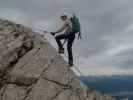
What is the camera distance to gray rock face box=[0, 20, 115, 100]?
34375 mm

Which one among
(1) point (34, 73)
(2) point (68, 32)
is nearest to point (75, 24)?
(2) point (68, 32)

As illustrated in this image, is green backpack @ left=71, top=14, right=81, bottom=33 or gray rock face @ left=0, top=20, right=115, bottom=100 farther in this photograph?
A: green backpack @ left=71, top=14, right=81, bottom=33

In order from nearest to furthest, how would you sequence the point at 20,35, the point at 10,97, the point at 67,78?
1. the point at 10,97
2. the point at 67,78
3. the point at 20,35

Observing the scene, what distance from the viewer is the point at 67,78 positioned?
36250mm

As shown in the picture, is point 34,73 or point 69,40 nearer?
point 34,73

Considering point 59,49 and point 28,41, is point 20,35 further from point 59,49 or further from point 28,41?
point 59,49

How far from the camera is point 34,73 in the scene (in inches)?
1395

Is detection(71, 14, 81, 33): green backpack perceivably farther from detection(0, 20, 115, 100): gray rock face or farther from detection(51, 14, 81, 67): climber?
detection(0, 20, 115, 100): gray rock face

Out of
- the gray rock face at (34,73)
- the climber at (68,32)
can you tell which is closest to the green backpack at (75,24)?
the climber at (68,32)

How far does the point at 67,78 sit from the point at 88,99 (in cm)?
273

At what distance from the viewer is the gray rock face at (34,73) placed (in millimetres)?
34375

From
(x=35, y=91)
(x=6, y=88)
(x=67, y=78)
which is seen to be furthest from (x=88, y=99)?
(x=6, y=88)

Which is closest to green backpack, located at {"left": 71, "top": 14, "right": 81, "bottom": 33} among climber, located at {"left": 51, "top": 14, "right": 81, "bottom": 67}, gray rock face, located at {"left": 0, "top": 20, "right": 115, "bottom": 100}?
climber, located at {"left": 51, "top": 14, "right": 81, "bottom": 67}

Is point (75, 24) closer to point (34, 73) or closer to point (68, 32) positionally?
point (68, 32)
